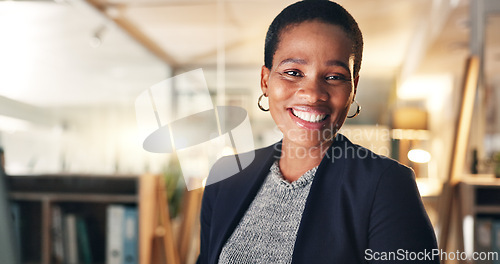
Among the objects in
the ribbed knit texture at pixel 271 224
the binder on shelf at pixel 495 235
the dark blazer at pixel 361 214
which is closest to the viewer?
the dark blazer at pixel 361 214

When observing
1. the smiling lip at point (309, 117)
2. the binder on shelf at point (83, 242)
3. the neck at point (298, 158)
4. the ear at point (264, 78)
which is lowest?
the binder on shelf at point (83, 242)

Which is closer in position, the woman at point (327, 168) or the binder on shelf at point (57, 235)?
the woman at point (327, 168)

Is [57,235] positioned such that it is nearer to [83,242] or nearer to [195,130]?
[83,242]

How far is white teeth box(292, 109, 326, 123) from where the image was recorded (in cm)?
50

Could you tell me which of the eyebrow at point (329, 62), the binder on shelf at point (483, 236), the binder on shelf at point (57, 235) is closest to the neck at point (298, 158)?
the eyebrow at point (329, 62)

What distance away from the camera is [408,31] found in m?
0.94

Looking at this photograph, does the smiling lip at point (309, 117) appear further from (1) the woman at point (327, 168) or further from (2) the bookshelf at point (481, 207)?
(2) the bookshelf at point (481, 207)

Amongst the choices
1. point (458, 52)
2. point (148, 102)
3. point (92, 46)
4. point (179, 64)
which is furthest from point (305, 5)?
point (92, 46)

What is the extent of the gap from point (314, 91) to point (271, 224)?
9.6 inches

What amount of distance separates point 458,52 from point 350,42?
4.72ft

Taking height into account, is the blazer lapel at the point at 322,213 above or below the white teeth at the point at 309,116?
below

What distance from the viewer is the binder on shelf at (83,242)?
1.63m

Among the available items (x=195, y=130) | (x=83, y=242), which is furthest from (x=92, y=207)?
(x=195, y=130)

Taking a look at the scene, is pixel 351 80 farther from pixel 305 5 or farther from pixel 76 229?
pixel 76 229
